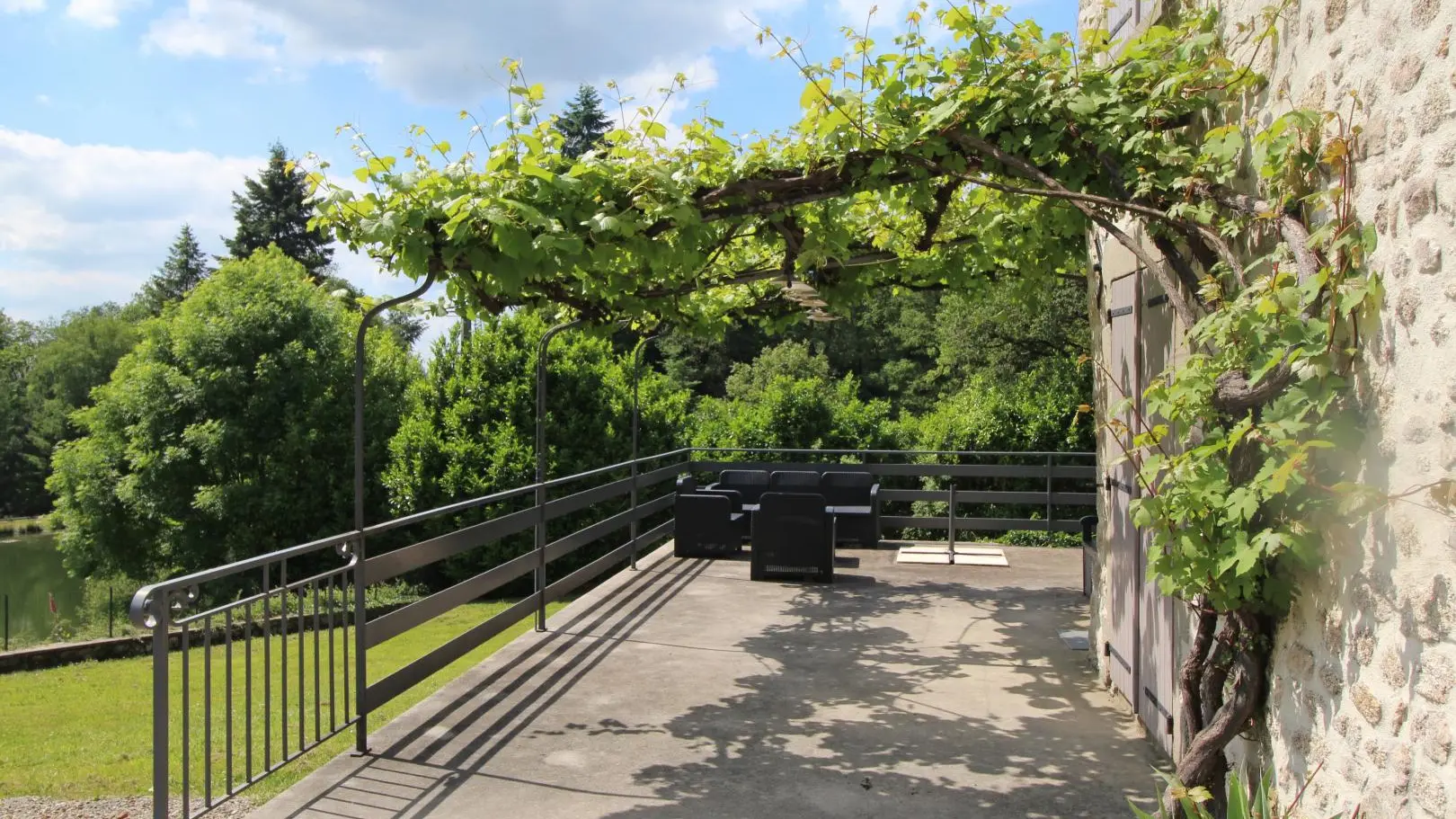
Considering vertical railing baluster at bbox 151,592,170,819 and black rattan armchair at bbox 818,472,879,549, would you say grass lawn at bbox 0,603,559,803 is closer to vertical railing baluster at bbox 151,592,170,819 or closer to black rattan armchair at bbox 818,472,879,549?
vertical railing baluster at bbox 151,592,170,819

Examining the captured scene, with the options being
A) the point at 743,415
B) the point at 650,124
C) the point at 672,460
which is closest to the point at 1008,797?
the point at 650,124

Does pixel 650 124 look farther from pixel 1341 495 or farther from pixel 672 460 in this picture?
pixel 672 460

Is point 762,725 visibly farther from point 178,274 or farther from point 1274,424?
point 178,274

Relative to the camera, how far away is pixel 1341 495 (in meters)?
2.69

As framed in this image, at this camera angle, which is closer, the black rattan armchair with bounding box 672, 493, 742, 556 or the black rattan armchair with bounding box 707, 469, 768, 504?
the black rattan armchair with bounding box 672, 493, 742, 556

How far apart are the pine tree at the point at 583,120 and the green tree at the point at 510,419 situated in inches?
953

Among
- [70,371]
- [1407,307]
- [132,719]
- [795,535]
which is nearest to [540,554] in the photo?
[795,535]

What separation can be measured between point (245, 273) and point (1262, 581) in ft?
→ 75.5

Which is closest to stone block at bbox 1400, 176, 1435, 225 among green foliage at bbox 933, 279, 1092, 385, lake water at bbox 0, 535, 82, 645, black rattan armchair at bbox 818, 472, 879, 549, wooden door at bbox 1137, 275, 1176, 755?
wooden door at bbox 1137, 275, 1176, 755

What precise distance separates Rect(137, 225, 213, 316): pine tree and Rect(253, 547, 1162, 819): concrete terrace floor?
46021mm

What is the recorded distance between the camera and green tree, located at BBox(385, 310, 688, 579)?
47.1 feet

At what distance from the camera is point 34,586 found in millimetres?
33688

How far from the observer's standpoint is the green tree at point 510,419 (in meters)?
14.3

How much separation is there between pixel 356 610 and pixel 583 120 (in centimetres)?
3584
